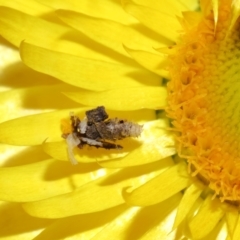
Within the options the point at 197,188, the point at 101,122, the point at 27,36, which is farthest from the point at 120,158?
the point at 27,36

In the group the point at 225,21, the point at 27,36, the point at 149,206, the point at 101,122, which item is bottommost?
the point at 149,206

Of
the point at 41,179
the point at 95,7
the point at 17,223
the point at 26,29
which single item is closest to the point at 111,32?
the point at 95,7

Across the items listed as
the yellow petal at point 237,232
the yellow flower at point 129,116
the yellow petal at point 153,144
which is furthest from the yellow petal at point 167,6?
the yellow petal at point 237,232

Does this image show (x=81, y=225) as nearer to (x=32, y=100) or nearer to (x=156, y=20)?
(x=32, y=100)

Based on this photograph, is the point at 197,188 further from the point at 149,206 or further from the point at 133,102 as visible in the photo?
the point at 133,102

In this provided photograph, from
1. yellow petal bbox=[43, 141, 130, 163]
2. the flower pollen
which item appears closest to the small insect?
yellow petal bbox=[43, 141, 130, 163]

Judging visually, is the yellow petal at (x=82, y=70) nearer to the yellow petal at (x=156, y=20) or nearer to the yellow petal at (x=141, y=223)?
the yellow petal at (x=156, y=20)
